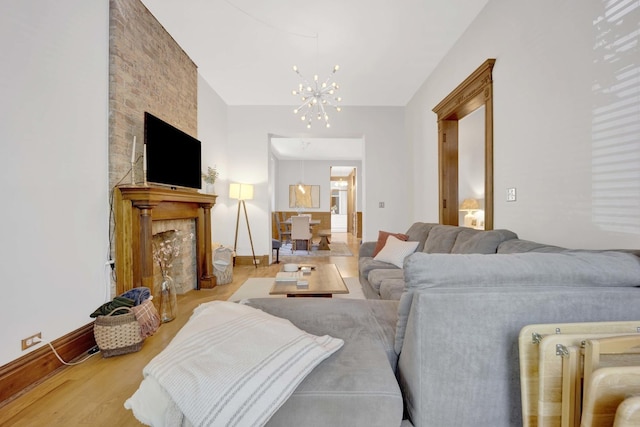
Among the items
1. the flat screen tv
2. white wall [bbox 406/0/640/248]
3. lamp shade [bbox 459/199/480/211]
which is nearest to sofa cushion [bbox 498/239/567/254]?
white wall [bbox 406/0/640/248]

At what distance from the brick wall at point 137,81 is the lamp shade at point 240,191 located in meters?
1.50

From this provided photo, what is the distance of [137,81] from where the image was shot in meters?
2.87

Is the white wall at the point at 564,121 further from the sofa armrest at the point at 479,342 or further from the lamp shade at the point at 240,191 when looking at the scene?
the lamp shade at the point at 240,191

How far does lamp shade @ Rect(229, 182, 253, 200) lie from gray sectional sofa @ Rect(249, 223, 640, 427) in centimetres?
445

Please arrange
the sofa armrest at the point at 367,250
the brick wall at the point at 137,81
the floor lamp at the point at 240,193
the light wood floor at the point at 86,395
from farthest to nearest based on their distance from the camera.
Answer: the floor lamp at the point at 240,193
the sofa armrest at the point at 367,250
the brick wall at the point at 137,81
the light wood floor at the point at 86,395

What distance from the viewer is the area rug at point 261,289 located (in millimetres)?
3624

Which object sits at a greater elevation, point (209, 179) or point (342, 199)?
point (342, 199)

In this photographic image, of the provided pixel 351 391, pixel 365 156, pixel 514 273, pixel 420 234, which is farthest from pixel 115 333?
pixel 365 156

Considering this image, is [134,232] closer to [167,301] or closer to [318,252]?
[167,301]

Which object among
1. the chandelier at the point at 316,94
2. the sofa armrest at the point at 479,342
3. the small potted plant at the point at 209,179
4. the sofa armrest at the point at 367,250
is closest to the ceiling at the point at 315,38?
the chandelier at the point at 316,94

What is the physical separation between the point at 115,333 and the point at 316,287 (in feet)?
5.05

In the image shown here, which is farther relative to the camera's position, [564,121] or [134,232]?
[134,232]

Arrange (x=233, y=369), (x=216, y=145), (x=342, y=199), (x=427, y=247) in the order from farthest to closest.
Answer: (x=342, y=199) < (x=216, y=145) < (x=427, y=247) < (x=233, y=369)

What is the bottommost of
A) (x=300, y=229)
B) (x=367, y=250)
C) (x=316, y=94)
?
(x=367, y=250)
